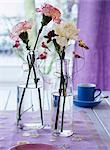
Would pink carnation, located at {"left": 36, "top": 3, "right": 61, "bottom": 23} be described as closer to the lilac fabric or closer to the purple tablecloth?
the purple tablecloth

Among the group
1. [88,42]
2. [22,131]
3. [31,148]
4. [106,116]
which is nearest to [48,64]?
[88,42]

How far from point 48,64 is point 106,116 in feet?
3.85

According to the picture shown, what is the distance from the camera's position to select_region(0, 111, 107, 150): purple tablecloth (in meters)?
1.11

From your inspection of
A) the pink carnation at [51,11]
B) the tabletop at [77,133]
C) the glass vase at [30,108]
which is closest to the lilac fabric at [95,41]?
the tabletop at [77,133]

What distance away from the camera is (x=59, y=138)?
118 centimetres

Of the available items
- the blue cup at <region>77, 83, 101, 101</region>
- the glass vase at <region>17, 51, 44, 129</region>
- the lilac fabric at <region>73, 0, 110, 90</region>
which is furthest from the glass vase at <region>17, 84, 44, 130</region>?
the lilac fabric at <region>73, 0, 110, 90</region>

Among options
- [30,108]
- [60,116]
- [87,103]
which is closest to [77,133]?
[60,116]

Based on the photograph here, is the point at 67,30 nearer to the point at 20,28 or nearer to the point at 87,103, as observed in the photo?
the point at 20,28

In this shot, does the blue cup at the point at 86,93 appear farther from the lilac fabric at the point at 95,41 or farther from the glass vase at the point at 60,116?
the lilac fabric at the point at 95,41

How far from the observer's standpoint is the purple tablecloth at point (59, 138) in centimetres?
111

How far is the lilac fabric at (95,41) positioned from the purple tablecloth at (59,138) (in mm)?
1243

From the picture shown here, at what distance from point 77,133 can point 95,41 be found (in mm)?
1410

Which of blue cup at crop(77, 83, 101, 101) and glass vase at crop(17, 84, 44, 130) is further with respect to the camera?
blue cup at crop(77, 83, 101, 101)

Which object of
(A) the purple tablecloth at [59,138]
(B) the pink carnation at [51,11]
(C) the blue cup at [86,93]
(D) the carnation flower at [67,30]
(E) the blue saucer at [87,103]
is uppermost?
(B) the pink carnation at [51,11]
